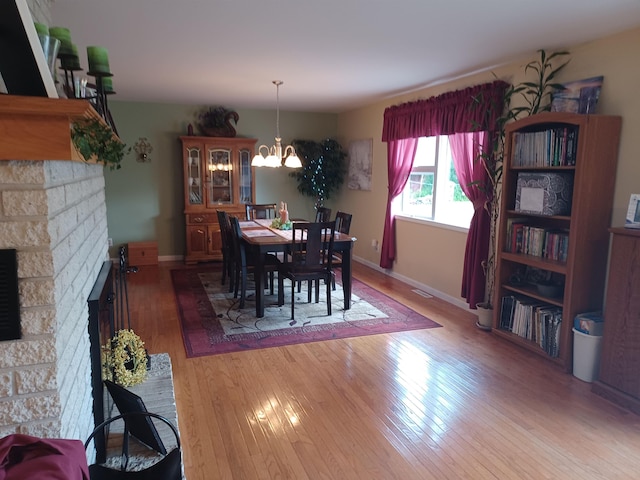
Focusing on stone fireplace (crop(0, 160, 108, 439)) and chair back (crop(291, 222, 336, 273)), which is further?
chair back (crop(291, 222, 336, 273))

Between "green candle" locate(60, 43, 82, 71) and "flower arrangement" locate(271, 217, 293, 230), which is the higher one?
"green candle" locate(60, 43, 82, 71)

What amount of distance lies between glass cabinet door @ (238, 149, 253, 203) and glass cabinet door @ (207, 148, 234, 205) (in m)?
0.15

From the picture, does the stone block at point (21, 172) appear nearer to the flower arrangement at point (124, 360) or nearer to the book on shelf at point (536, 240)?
the flower arrangement at point (124, 360)

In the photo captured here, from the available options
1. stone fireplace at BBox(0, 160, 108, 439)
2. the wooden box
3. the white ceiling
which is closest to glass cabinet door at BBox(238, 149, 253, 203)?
the wooden box

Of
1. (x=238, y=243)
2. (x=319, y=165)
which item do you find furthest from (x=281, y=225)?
(x=319, y=165)

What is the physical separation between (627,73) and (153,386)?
3541mm

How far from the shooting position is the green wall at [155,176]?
6113mm

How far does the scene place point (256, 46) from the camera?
129 inches

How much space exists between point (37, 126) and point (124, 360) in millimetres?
1641

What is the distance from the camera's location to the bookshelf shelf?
292 cm

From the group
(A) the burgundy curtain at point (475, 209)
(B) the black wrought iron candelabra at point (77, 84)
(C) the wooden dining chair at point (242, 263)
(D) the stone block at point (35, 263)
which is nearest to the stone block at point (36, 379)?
(D) the stone block at point (35, 263)

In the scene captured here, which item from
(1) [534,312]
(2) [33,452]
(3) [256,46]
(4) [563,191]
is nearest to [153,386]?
(2) [33,452]

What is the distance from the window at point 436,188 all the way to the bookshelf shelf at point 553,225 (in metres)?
0.96

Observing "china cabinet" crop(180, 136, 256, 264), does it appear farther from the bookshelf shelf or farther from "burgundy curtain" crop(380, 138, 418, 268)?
the bookshelf shelf
